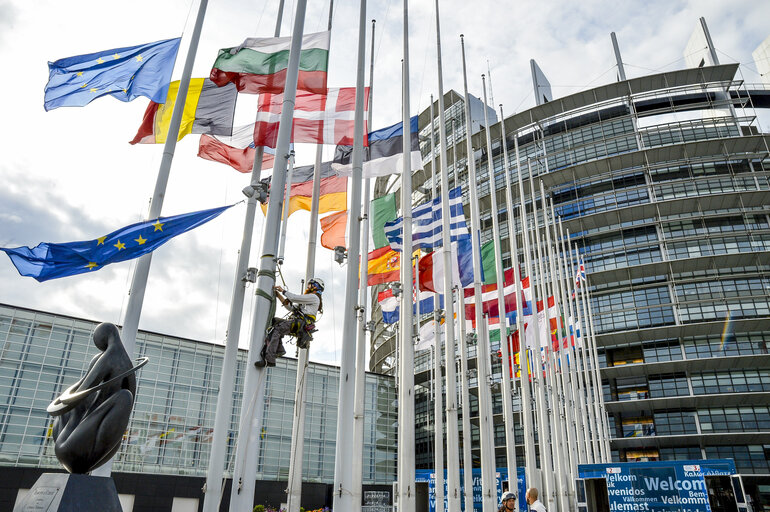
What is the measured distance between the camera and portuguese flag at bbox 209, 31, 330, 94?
13.0 meters

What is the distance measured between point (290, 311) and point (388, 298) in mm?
12491

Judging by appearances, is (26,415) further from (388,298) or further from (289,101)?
(289,101)

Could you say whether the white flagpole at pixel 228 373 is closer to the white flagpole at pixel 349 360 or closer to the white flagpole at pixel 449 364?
Result: the white flagpole at pixel 349 360

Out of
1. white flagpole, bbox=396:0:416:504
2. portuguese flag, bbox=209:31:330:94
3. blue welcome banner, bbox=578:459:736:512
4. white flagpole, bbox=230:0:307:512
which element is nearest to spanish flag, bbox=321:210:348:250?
white flagpole, bbox=396:0:416:504

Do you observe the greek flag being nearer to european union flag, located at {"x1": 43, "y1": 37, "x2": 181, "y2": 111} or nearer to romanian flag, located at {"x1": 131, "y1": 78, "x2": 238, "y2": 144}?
romanian flag, located at {"x1": 131, "y1": 78, "x2": 238, "y2": 144}

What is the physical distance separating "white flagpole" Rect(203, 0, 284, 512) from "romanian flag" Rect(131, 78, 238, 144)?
384cm

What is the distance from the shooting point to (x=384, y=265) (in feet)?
68.6

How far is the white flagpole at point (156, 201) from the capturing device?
11.1 metres

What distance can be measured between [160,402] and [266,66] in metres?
28.9

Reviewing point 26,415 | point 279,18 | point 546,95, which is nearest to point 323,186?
point 279,18

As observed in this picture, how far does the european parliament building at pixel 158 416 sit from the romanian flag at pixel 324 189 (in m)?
19.0

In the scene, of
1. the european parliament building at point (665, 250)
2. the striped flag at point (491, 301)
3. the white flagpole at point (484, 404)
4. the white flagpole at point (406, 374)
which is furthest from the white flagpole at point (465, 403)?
the european parliament building at point (665, 250)

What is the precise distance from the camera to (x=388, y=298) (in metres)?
22.4

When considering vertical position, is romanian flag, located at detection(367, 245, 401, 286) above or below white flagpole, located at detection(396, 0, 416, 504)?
above
